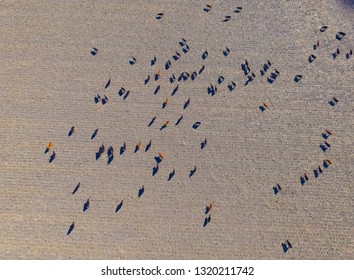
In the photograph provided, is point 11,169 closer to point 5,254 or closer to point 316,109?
point 5,254

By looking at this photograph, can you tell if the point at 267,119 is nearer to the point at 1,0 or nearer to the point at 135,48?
the point at 135,48

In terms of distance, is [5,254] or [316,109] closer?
[5,254]

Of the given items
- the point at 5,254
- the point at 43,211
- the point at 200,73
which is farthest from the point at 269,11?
the point at 5,254

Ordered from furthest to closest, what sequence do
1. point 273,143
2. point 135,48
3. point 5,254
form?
point 135,48 → point 273,143 → point 5,254

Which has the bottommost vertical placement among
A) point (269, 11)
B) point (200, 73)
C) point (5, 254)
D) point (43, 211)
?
point (5, 254)

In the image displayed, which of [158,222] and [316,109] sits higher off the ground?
[316,109]

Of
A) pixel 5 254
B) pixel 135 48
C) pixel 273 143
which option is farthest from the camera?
pixel 135 48

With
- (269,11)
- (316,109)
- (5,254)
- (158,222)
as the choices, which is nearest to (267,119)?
(316,109)
